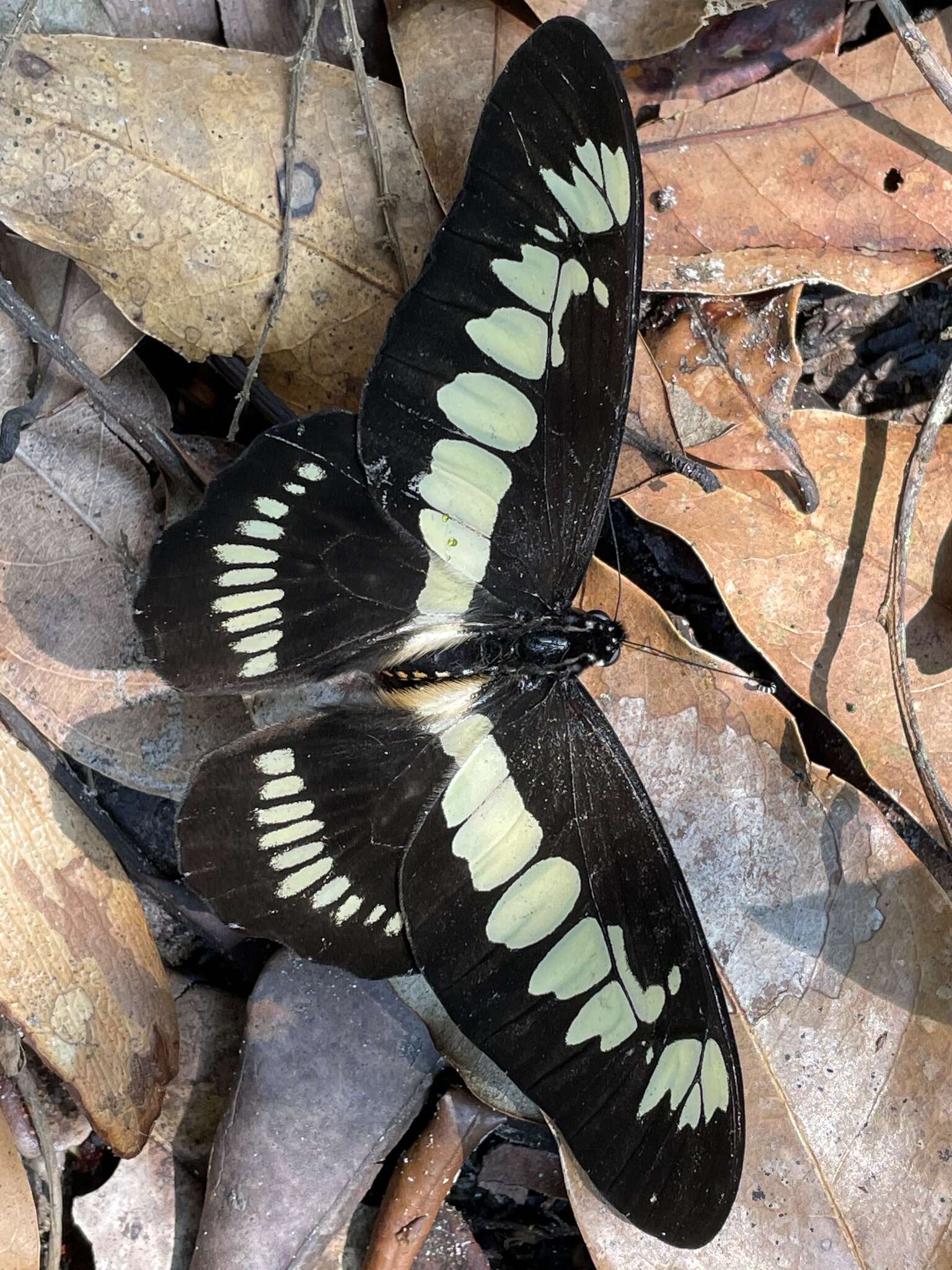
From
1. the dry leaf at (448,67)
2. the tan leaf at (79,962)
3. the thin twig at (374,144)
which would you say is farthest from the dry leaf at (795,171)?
the tan leaf at (79,962)

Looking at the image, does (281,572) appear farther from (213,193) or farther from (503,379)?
(213,193)

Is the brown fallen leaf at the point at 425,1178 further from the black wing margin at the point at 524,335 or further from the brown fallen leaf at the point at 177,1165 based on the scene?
the black wing margin at the point at 524,335

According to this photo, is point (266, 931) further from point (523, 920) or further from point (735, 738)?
point (735, 738)

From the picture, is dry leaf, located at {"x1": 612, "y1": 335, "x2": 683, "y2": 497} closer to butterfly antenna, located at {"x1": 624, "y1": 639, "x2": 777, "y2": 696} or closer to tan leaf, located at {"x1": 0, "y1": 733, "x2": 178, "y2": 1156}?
butterfly antenna, located at {"x1": 624, "y1": 639, "x2": 777, "y2": 696}

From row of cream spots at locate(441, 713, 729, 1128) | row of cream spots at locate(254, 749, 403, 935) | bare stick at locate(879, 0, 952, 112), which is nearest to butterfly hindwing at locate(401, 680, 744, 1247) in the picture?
row of cream spots at locate(441, 713, 729, 1128)

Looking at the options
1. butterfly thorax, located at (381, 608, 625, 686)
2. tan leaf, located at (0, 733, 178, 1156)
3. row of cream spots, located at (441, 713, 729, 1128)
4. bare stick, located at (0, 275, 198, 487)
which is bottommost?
tan leaf, located at (0, 733, 178, 1156)

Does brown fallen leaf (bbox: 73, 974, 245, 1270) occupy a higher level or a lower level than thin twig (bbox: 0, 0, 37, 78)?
lower

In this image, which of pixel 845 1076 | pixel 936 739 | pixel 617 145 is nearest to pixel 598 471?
pixel 617 145
